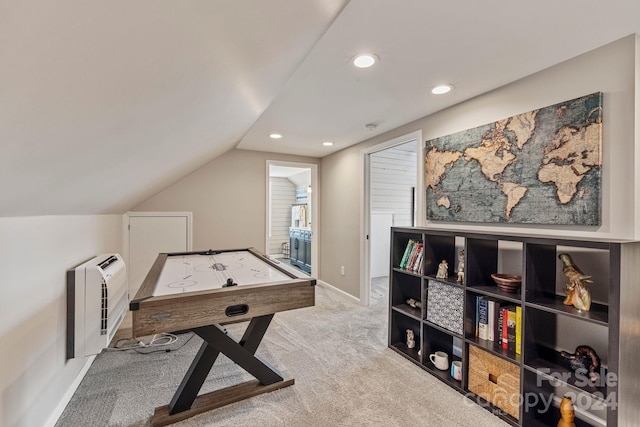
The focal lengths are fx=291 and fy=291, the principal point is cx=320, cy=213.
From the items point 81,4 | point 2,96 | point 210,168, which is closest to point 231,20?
point 81,4

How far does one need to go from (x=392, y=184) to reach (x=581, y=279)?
3889mm

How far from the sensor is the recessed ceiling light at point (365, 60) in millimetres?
1815

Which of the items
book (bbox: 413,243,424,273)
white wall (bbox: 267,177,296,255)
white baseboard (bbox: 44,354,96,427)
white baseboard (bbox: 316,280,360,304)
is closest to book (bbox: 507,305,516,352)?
book (bbox: 413,243,424,273)

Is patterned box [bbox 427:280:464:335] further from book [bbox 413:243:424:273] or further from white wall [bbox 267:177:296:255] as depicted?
white wall [bbox 267:177:296:255]

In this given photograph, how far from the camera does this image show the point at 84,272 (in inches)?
79.1

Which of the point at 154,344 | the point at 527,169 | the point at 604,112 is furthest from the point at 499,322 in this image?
the point at 154,344

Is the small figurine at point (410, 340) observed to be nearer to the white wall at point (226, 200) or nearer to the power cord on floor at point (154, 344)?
the power cord on floor at point (154, 344)

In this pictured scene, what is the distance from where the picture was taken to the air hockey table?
1.51 meters

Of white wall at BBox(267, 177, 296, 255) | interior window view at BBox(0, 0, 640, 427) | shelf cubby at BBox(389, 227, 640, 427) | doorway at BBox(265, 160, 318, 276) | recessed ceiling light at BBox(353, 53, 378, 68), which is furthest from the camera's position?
white wall at BBox(267, 177, 296, 255)

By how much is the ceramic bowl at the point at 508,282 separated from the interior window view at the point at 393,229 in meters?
0.01

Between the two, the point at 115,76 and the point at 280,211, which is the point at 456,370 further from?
the point at 280,211

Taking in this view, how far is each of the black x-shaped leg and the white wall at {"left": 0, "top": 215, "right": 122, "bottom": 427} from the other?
697mm

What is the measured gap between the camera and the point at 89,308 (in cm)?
202

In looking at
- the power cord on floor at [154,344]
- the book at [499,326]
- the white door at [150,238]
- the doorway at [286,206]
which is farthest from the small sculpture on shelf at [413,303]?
the doorway at [286,206]
